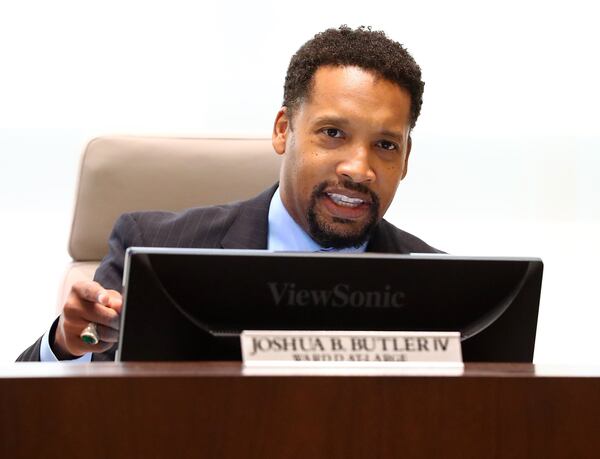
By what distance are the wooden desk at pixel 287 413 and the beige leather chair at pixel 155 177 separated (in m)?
1.10

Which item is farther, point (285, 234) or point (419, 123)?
point (419, 123)

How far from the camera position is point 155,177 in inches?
75.0

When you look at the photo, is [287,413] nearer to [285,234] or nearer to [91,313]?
[91,313]

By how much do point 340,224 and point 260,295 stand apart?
0.54 m

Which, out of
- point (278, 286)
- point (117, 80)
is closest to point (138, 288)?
point (278, 286)

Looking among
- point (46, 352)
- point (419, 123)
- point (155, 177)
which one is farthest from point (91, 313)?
point (419, 123)

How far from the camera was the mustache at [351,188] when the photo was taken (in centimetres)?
148

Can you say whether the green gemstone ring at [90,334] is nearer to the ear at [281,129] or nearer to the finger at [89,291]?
the finger at [89,291]

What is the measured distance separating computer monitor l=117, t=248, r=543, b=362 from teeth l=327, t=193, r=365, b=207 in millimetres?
480

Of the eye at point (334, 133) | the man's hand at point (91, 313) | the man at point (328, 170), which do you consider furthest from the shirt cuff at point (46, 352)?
the eye at point (334, 133)

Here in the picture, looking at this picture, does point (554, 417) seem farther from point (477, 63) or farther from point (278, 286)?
point (477, 63)

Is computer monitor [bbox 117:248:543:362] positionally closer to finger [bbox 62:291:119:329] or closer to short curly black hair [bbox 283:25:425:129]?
finger [bbox 62:291:119:329]

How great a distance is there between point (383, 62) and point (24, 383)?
94 cm

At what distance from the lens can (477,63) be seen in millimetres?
3025
